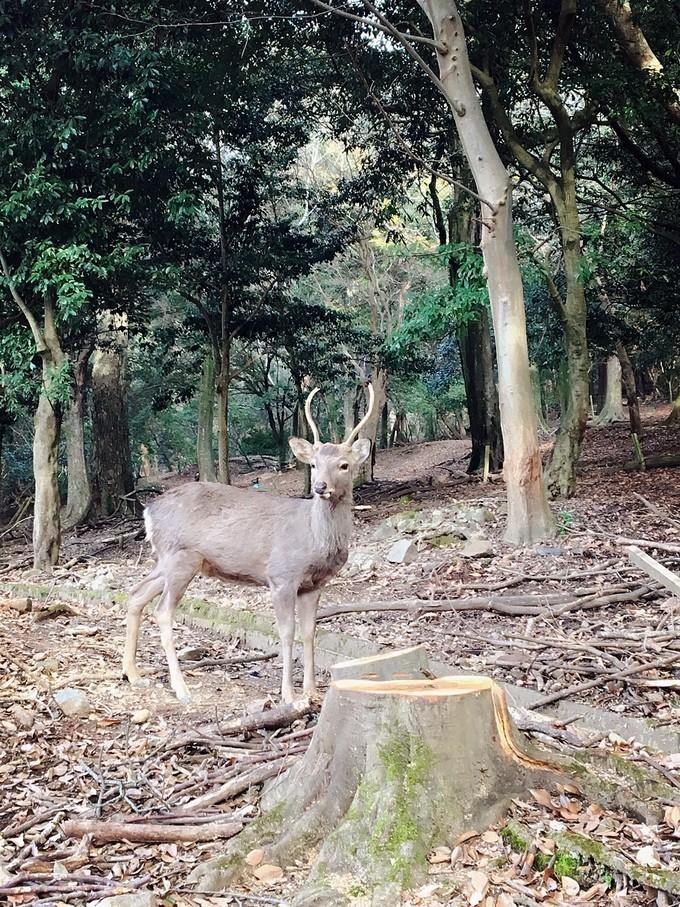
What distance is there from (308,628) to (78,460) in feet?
41.9

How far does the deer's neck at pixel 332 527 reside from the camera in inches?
213

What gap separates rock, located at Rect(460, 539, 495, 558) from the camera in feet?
28.8

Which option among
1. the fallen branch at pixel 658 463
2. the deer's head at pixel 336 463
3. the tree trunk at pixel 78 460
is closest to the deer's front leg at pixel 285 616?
the deer's head at pixel 336 463

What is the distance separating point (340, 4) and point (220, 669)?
33.1ft

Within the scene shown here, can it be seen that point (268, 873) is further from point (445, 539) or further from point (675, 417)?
point (675, 417)

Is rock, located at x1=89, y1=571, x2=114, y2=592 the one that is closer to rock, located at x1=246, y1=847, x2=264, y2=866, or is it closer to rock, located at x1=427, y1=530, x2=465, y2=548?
rock, located at x1=427, y1=530, x2=465, y2=548

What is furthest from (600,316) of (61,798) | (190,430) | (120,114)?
(190,430)

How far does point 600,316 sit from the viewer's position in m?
15.9

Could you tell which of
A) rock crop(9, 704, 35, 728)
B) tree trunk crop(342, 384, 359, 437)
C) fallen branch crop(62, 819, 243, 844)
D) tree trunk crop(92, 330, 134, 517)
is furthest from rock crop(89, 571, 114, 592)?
tree trunk crop(342, 384, 359, 437)

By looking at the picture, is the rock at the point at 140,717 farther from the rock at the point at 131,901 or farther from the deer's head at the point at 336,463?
the rock at the point at 131,901

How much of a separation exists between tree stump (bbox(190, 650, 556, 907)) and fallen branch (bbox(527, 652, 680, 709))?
1.57 meters

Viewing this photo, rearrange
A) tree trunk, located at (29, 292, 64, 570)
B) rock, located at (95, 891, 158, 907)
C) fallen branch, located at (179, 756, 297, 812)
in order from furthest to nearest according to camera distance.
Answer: tree trunk, located at (29, 292, 64, 570)
fallen branch, located at (179, 756, 297, 812)
rock, located at (95, 891, 158, 907)

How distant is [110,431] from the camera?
57.6ft

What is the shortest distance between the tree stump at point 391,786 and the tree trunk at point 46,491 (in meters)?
8.99
